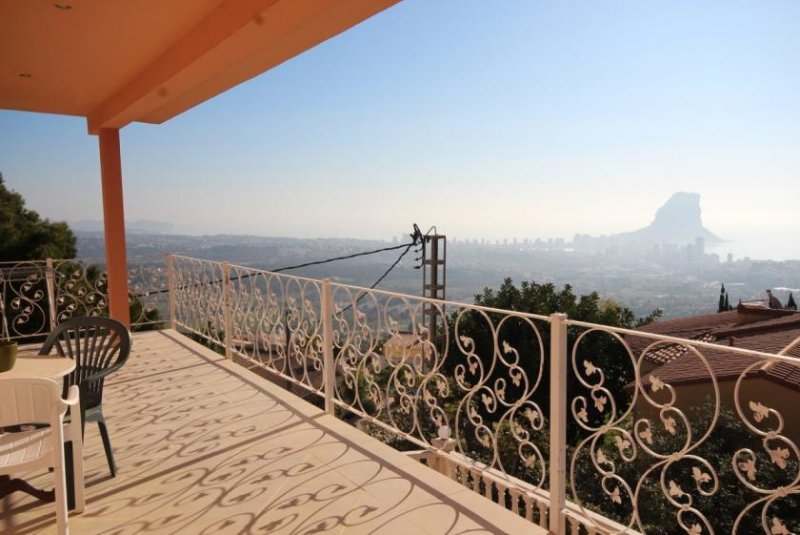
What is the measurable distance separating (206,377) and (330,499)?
2470mm

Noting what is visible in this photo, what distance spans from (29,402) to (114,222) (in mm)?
4526

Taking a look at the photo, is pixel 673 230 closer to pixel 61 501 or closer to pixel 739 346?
pixel 739 346

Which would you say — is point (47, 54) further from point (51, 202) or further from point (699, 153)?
point (699, 153)

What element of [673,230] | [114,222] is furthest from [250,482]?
[673,230]

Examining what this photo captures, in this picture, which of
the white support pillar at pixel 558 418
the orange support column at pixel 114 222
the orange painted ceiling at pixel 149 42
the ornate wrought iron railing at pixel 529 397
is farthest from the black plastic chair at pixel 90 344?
the orange support column at pixel 114 222

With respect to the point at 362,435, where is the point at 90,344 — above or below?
above

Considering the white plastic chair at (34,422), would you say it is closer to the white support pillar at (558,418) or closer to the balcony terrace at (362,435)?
the balcony terrace at (362,435)

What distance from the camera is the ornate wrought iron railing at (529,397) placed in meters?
1.71

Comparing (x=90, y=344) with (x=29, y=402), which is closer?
(x=29, y=402)

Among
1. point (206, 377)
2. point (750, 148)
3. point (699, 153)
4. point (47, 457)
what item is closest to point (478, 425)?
point (47, 457)

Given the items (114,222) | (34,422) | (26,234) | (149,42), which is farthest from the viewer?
(26,234)

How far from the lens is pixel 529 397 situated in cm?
217

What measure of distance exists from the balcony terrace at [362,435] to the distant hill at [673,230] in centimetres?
6670

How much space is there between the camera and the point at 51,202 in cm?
1331
